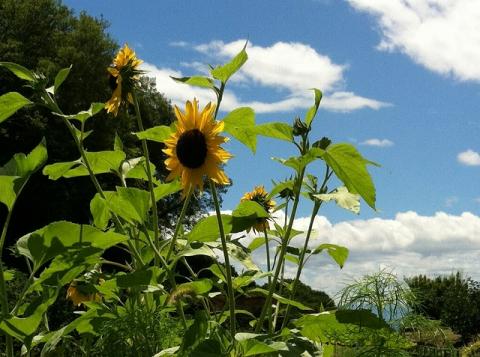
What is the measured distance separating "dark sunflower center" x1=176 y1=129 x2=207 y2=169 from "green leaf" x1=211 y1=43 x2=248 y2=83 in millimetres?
169

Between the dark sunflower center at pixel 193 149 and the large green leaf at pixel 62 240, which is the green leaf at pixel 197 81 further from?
the large green leaf at pixel 62 240

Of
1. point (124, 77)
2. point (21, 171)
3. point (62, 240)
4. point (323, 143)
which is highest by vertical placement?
point (124, 77)

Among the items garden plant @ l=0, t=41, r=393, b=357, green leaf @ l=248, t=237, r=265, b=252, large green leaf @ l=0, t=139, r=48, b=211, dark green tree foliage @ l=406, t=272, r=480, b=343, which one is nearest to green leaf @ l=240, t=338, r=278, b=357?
garden plant @ l=0, t=41, r=393, b=357

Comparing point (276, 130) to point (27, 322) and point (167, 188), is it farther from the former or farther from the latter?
point (27, 322)

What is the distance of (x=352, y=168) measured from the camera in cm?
180

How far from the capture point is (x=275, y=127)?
1948 mm

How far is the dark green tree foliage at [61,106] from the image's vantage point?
1970cm

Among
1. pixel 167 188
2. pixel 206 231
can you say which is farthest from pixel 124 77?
pixel 206 231

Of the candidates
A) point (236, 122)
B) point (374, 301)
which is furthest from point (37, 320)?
point (374, 301)

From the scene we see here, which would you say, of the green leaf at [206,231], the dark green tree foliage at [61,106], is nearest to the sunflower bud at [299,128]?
the green leaf at [206,231]

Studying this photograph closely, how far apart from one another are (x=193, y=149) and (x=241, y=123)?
6.1 inches

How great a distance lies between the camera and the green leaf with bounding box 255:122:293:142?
1.94 m

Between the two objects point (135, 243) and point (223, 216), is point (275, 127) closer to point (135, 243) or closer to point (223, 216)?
point (223, 216)

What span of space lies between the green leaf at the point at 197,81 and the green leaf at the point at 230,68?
0.03 metres
